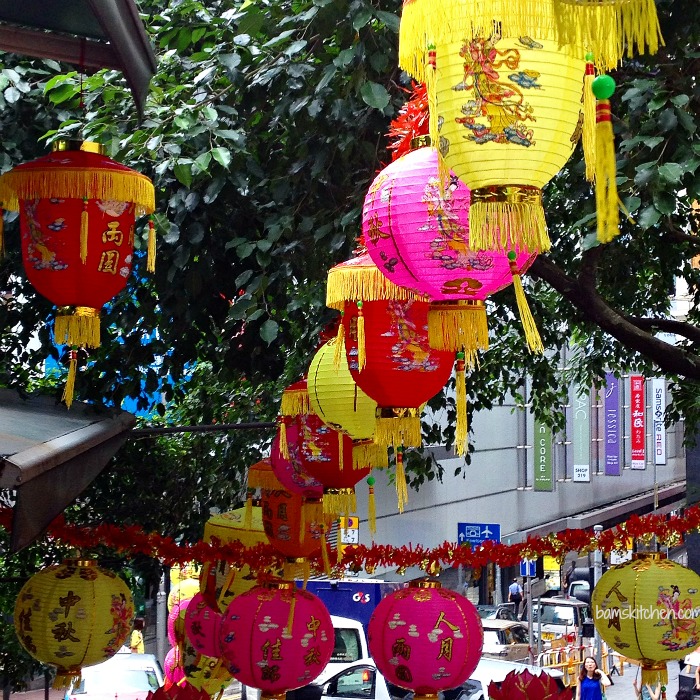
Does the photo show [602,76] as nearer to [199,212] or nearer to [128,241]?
[128,241]

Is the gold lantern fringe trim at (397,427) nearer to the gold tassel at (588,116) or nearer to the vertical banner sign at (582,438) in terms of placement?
the gold tassel at (588,116)

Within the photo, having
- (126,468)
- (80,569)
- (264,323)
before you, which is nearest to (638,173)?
(264,323)

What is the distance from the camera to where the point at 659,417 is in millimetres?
20609

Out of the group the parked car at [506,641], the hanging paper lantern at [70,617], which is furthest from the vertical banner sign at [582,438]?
the hanging paper lantern at [70,617]

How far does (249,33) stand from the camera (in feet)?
19.7

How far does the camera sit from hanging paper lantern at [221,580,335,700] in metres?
5.61

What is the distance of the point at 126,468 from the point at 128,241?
420 cm

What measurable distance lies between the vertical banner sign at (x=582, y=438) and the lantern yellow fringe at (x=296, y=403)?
18.4m

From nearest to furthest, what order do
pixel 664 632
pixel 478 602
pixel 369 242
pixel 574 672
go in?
pixel 369 242 < pixel 664 632 < pixel 574 672 < pixel 478 602

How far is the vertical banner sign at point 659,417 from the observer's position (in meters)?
21.6

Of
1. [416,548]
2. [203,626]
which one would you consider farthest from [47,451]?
[203,626]

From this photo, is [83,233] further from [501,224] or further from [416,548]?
[416,548]

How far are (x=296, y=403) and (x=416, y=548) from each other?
1254 mm

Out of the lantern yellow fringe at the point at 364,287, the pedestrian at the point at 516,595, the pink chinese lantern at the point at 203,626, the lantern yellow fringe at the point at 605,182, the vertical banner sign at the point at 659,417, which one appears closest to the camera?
the lantern yellow fringe at the point at 605,182
